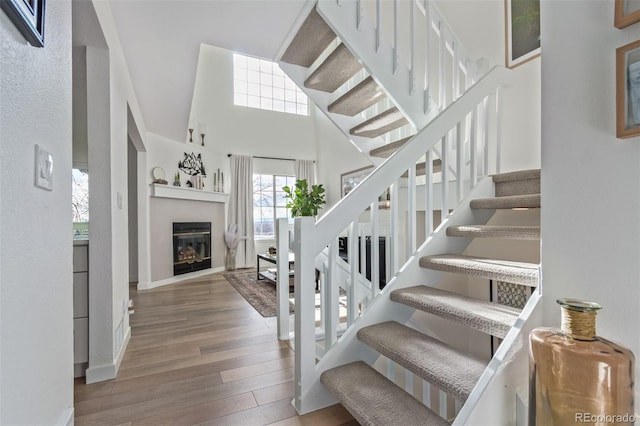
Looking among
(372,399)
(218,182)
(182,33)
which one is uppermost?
(182,33)

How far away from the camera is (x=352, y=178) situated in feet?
18.3

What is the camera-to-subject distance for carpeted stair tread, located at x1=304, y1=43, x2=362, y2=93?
2.33 meters

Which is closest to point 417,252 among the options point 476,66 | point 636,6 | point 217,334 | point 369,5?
point 636,6

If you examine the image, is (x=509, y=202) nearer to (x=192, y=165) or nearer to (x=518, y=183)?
(x=518, y=183)

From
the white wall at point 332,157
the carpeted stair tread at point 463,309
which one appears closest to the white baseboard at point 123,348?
the carpeted stair tread at point 463,309

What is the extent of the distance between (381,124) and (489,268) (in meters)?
1.82

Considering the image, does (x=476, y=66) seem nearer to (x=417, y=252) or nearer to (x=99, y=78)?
(x=417, y=252)

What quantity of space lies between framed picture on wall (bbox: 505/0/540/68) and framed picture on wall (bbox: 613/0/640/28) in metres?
2.08

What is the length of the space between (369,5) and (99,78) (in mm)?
3524

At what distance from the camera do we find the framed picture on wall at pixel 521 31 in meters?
2.51

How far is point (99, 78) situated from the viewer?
1.88 meters

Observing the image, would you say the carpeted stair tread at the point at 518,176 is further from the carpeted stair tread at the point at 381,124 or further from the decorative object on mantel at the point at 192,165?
the decorative object on mantel at the point at 192,165

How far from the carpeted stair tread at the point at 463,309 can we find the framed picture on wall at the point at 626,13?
1018mm

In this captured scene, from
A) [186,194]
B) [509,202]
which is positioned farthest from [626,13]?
[186,194]
